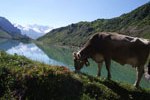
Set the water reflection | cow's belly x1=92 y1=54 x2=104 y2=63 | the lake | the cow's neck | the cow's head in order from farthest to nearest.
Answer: the lake, the water reflection, the cow's head, the cow's neck, cow's belly x1=92 y1=54 x2=104 y2=63

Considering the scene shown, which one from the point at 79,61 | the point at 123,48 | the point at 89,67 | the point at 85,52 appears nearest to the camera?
the point at 123,48

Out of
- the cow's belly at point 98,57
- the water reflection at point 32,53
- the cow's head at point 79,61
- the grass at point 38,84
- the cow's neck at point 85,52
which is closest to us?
the grass at point 38,84

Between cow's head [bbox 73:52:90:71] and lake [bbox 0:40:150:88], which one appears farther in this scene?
lake [bbox 0:40:150:88]

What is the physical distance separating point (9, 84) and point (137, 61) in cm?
906

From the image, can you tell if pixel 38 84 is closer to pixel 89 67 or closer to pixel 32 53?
pixel 89 67

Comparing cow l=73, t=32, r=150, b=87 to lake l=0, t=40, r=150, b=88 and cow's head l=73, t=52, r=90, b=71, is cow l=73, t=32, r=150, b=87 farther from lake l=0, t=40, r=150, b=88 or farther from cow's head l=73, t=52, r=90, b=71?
lake l=0, t=40, r=150, b=88

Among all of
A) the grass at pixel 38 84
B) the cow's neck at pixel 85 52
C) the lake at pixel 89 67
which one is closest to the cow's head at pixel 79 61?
the cow's neck at pixel 85 52

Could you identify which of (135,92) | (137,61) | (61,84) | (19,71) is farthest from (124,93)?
(19,71)

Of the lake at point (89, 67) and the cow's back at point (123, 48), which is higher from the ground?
the cow's back at point (123, 48)

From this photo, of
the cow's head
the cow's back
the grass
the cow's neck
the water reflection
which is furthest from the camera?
the water reflection

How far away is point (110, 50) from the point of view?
58.0 feet

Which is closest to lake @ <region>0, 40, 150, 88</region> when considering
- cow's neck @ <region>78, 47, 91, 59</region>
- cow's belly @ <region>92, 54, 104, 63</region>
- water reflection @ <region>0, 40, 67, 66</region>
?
water reflection @ <region>0, 40, 67, 66</region>

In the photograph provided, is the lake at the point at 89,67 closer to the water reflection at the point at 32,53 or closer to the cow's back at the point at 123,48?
the water reflection at the point at 32,53

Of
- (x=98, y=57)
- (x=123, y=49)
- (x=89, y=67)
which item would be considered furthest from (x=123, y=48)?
(x=89, y=67)
